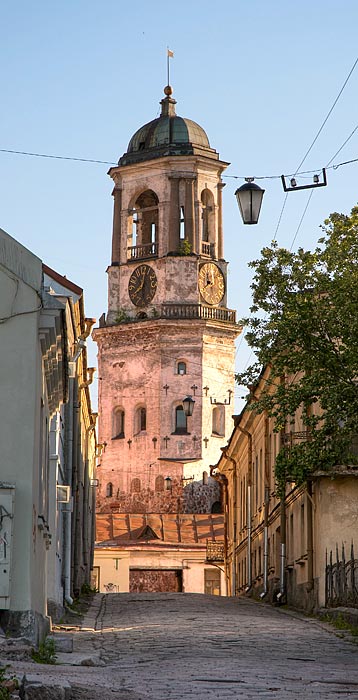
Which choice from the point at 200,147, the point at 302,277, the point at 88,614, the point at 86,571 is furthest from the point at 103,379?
the point at 302,277

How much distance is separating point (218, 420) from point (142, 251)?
34.3 ft

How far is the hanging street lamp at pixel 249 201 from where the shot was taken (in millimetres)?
17969

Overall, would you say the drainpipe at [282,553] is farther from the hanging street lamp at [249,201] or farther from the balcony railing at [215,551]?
the balcony railing at [215,551]

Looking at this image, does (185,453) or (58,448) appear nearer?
(58,448)

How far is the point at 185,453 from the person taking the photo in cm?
7175

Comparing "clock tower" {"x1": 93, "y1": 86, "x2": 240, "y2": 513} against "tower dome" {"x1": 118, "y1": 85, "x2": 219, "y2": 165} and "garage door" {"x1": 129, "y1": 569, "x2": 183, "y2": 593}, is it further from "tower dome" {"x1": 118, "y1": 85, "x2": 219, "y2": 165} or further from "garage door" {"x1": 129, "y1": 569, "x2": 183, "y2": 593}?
"garage door" {"x1": 129, "y1": 569, "x2": 183, "y2": 593}

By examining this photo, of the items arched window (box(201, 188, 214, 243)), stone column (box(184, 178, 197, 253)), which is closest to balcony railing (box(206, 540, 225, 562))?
stone column (box(184, 178, 197, 253))

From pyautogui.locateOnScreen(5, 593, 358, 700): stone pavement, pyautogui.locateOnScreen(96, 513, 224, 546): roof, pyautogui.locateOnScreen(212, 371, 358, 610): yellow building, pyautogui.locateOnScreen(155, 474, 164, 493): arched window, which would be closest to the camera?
pyautogui.locateOnScreen(5, 593, 358, 700): stone pavement

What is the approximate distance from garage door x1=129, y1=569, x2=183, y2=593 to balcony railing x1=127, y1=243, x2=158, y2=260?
18.9 meters

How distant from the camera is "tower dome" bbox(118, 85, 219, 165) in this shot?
73.9 meters

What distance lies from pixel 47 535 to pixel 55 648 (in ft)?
11.1

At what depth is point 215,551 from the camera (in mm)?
57531

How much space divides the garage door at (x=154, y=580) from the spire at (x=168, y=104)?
28.0m

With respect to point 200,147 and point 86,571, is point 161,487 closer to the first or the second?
point 200,147
